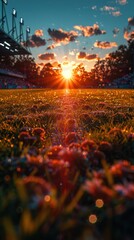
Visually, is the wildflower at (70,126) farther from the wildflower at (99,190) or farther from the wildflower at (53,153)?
the wildflower at (99,190)

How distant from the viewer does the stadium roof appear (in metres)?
64.3

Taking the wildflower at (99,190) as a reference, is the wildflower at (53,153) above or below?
below

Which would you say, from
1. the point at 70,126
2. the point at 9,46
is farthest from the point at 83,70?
the point at 70,126

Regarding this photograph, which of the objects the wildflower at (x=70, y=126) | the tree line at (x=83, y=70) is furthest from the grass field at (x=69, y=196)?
the tree line at (x=83, y=70)

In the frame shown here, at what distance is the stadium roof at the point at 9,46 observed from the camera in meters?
64.3

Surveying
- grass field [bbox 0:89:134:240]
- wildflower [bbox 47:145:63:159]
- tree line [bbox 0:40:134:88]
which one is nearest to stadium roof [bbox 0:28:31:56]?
tree line [bbox 0:40:134:88]

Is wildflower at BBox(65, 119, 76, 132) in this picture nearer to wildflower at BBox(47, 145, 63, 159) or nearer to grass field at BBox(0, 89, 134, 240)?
grass field at BBox(0, 89, 134, 240)

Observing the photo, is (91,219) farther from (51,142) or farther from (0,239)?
(51,142)

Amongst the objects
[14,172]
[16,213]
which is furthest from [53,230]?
[14,172]

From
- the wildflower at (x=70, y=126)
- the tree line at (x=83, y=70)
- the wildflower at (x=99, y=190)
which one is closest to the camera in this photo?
the wildflower at (x=99, y=190)

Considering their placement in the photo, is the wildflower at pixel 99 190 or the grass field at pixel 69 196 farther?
the wildflower at pixel 99 190

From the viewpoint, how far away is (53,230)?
94 centimetres

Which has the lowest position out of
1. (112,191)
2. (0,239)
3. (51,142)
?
(51,142)

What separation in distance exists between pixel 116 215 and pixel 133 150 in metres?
1.59
